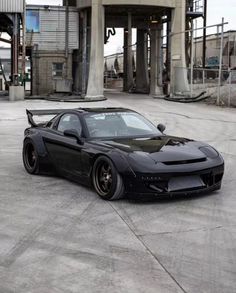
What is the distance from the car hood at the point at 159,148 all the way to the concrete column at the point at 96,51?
23.5 m

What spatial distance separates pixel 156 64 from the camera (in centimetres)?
3647

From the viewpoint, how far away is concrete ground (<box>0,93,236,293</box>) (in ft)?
14.5

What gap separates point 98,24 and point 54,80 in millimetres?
6784

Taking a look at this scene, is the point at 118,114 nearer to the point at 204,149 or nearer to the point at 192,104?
the point at 204,149

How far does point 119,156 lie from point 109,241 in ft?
5.96

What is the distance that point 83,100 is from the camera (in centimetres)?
3008

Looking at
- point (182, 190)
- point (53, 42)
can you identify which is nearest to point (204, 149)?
point (182, 190)

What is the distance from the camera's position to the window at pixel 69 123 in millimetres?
8512

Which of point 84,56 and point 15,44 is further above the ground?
point 15,44

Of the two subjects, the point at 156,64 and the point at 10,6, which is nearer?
the point at 10,6

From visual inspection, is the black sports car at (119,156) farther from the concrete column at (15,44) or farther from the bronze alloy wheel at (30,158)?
the concrete column at (15,44)

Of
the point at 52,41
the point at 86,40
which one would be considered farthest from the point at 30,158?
the point at 52,41

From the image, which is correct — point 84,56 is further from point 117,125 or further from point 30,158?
point 117,125

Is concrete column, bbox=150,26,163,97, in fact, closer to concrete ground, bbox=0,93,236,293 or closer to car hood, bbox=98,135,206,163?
concrete ground, bbox=0,93,236,293
